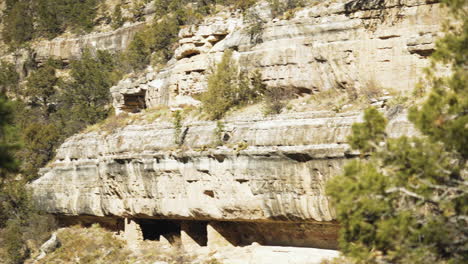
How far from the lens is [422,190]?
497 inches

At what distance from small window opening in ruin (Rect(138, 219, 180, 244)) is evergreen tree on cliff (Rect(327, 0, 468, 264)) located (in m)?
17.7

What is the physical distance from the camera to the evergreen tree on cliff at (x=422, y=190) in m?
12.5

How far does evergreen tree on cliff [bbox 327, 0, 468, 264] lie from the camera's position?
491 inches

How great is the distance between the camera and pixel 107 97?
151 feet

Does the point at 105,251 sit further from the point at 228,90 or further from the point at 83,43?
the point at 83,43

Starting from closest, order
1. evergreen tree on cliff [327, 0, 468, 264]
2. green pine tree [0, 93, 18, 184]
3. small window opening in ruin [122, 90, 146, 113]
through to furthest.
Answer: green pine tree [0, 93, 18, 184] → evergreen tree on cliff [327, 0, 468, 264] → small window opening in ruin [122, 90, 146, 113]

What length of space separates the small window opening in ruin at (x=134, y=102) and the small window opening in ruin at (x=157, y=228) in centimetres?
680

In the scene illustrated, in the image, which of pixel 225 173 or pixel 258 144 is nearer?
pixel 258 144

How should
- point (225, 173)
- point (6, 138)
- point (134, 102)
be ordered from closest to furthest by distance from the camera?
point (6, 138), point (225, 173), point (134, 102)

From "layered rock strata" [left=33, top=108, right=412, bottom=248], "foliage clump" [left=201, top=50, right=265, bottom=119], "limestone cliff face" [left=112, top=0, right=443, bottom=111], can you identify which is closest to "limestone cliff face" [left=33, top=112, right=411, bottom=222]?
"layered rock strata" [left=33, top=108, right=412, bottom=248]

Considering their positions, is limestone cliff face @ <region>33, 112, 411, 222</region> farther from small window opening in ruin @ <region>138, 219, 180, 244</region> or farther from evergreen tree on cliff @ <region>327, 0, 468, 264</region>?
evergreen tree on cliff @ <region>327, 0, 468, 264</region>

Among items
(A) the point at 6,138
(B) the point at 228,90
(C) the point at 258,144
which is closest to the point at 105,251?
(B) the point at 228,90

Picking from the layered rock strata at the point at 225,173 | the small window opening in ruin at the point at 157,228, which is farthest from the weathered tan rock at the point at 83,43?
the small window opening in ruin at the point at 157,228

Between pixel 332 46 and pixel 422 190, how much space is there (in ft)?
40.6
